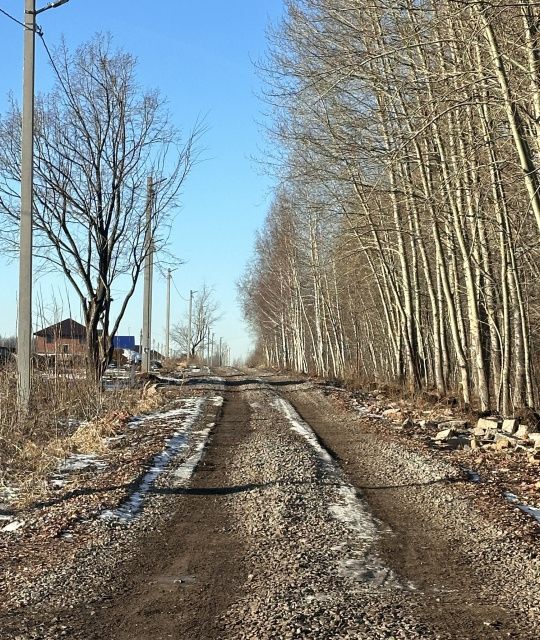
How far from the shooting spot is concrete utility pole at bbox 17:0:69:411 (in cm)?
1333

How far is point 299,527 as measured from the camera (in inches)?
261

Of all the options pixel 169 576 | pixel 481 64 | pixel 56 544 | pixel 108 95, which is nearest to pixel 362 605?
pixel 169 576

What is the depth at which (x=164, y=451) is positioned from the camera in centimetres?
1088

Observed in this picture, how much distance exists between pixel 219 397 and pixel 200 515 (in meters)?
14.0

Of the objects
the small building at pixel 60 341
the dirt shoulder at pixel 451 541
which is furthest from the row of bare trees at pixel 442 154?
the small building at pixel 60 341

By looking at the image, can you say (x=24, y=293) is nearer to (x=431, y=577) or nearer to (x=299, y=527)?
(x=299, y=527)

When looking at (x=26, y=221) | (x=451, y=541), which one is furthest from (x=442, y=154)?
(x=451, y=541)

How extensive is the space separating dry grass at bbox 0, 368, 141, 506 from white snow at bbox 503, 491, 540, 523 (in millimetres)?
4930

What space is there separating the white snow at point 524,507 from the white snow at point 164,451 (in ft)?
12.2

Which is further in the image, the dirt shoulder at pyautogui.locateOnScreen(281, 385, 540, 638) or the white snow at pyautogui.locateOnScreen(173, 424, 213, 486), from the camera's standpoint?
the white snow at pyautogui.locateOnScreen(173, 424, 213, 486)

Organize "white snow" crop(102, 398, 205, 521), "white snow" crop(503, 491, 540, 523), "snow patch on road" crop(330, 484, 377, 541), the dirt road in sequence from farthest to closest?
"white snow" crop(102, 398, 205, 521), "white snow" crop(503, 491, 540, 523), "snow patch on road" crop(330, 484, 377, 541), the dirt road

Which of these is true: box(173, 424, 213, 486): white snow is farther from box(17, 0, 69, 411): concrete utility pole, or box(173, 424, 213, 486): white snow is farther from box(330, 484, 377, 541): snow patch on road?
box(17, 0, 69, 411): concrete utility pole

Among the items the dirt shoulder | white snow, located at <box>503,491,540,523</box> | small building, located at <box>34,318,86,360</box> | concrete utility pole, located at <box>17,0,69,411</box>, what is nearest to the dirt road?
the dirt shoulder

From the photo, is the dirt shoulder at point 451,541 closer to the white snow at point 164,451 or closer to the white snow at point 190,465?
the white snow at point 190,465
